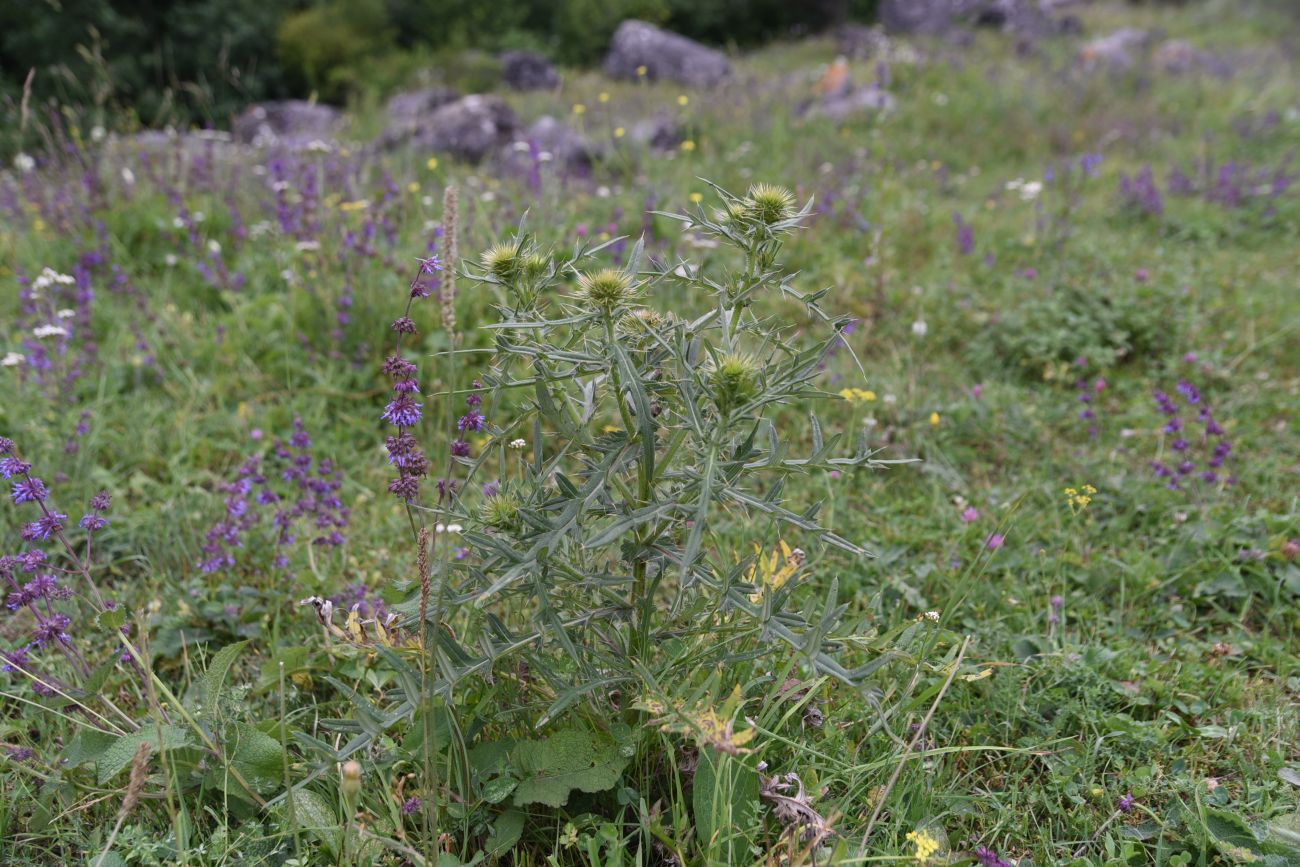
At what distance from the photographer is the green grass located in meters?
1.56

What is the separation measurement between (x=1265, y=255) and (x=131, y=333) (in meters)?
5.41

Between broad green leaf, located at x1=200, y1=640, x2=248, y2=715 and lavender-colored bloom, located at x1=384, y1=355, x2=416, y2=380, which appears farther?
broad green leaf, located at x1=200, y1=640, x2=248, y2=715

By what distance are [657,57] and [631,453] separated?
43.4ft

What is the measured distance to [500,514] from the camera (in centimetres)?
144

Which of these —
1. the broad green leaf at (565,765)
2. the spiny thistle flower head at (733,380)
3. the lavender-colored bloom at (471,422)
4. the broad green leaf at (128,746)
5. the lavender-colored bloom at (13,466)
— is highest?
the spiny thistle flower head at (733,380)

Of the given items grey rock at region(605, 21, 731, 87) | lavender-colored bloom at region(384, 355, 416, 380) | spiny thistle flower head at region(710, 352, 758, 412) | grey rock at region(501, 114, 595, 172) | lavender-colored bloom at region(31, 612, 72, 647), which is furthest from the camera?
grey rock at region(605, 21, 731, 87)

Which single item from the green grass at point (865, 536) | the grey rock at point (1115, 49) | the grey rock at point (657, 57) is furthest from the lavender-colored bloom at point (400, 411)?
the grey rock at point (657, 57)

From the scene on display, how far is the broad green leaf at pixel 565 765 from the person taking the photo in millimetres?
1427

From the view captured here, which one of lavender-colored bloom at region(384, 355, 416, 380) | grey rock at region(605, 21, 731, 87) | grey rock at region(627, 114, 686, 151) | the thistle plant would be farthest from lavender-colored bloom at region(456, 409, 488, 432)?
grey rock at region(605, 21, 731, 87)

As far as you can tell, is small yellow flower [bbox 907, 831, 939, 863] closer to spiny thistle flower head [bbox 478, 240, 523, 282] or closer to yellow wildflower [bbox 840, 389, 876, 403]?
spiny thistle flower head [bbox 478, 240, 523, 282]

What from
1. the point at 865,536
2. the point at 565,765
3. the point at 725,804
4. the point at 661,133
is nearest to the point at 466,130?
the point at 661,133

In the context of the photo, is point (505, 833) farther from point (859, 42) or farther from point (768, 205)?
point (859, 42)

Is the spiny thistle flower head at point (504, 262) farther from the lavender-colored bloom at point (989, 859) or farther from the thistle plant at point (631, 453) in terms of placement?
the lavender-colored bloom at point (989, 859)

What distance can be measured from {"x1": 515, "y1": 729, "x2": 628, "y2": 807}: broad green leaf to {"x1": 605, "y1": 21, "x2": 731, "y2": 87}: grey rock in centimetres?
1193
